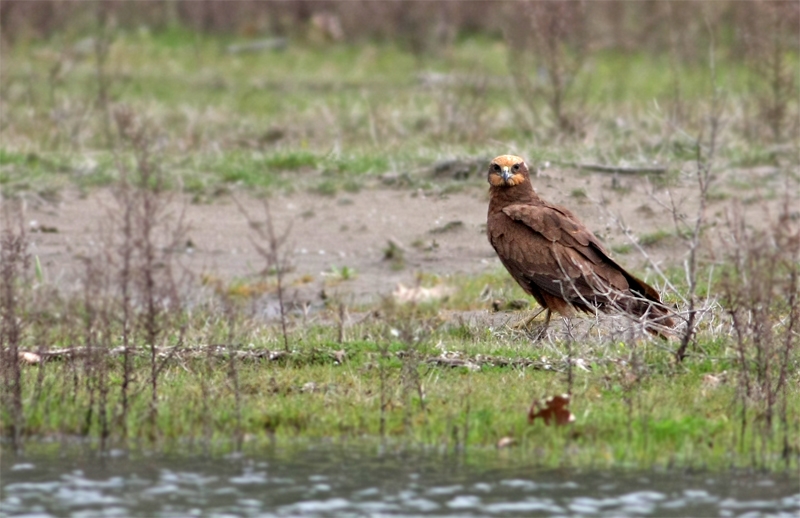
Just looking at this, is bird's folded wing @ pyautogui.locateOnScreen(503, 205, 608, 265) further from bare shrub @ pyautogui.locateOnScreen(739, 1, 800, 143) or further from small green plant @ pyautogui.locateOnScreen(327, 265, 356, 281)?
bare shrub @ pyautogui.locateOnScreen(739, 1, 800, 143)

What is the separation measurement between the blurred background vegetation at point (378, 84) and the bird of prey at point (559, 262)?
3.89 ft

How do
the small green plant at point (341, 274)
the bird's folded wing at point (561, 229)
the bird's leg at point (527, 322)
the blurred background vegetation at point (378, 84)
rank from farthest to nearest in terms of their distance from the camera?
the blurred background vegetation at point (378, 84), the small green plant at point (341, 274), the bird's leg at point (527, 322), the bird's folded wing at point (561, 229)

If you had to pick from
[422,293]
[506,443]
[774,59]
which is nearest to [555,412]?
[506,443]

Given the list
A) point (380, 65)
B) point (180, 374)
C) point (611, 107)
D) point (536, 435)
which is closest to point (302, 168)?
point (611, 107)

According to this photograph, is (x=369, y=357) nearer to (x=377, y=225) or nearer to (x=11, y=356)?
(x=11, y=356)

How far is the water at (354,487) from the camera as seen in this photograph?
5.27 meters

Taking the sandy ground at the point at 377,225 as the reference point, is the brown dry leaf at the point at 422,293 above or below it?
below

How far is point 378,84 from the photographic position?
784 inches

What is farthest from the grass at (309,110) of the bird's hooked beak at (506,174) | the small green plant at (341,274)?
the bird's hooked beak at (506,174)

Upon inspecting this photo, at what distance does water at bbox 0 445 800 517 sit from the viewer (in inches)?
207

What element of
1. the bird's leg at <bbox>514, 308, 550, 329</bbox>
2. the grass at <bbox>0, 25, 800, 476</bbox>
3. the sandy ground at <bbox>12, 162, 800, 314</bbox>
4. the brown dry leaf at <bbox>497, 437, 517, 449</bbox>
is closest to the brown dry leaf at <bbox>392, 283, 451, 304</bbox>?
the grass at <bbox>0, 25, 800, 476</bbox>

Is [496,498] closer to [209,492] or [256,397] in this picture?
[209,492]

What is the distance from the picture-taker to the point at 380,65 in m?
21.9

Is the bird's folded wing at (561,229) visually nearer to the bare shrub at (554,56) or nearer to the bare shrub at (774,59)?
the bare shrub at (554,56)
